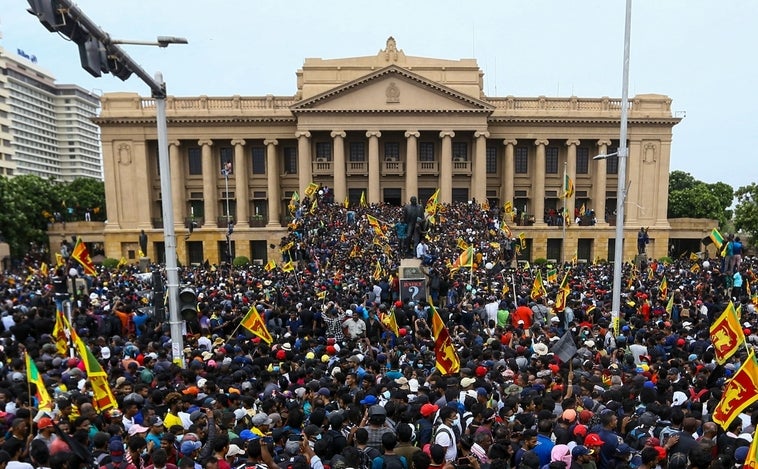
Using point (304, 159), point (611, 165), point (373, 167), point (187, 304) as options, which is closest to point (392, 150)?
point (373, 167)

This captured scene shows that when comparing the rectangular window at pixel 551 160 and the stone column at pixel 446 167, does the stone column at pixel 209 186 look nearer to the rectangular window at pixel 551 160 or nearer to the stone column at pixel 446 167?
the stone column at pixel 446 167

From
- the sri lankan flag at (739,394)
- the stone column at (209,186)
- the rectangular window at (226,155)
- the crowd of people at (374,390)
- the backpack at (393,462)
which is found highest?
the rectangular window at (226,155)

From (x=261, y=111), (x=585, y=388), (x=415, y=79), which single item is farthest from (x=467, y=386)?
(x=261, y=111)

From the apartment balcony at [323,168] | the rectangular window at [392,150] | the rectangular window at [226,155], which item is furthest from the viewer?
the rectangular window at [226,155]

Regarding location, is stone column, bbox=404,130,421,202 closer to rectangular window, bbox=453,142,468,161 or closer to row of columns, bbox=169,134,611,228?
row of columns, bbox=169,134,611,228

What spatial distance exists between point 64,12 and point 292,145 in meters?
46.7

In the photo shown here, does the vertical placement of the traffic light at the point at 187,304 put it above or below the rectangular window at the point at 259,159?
below

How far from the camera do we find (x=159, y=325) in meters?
13.5

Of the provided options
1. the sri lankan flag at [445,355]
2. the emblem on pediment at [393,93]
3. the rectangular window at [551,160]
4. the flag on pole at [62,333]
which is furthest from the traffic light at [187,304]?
the rectangular window at [551,160]

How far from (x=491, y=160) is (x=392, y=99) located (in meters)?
13.2

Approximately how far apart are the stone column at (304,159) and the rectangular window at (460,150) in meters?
14.8

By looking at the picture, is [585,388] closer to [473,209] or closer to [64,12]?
[64,12]

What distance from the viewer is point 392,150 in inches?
2037

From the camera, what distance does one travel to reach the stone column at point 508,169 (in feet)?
167
